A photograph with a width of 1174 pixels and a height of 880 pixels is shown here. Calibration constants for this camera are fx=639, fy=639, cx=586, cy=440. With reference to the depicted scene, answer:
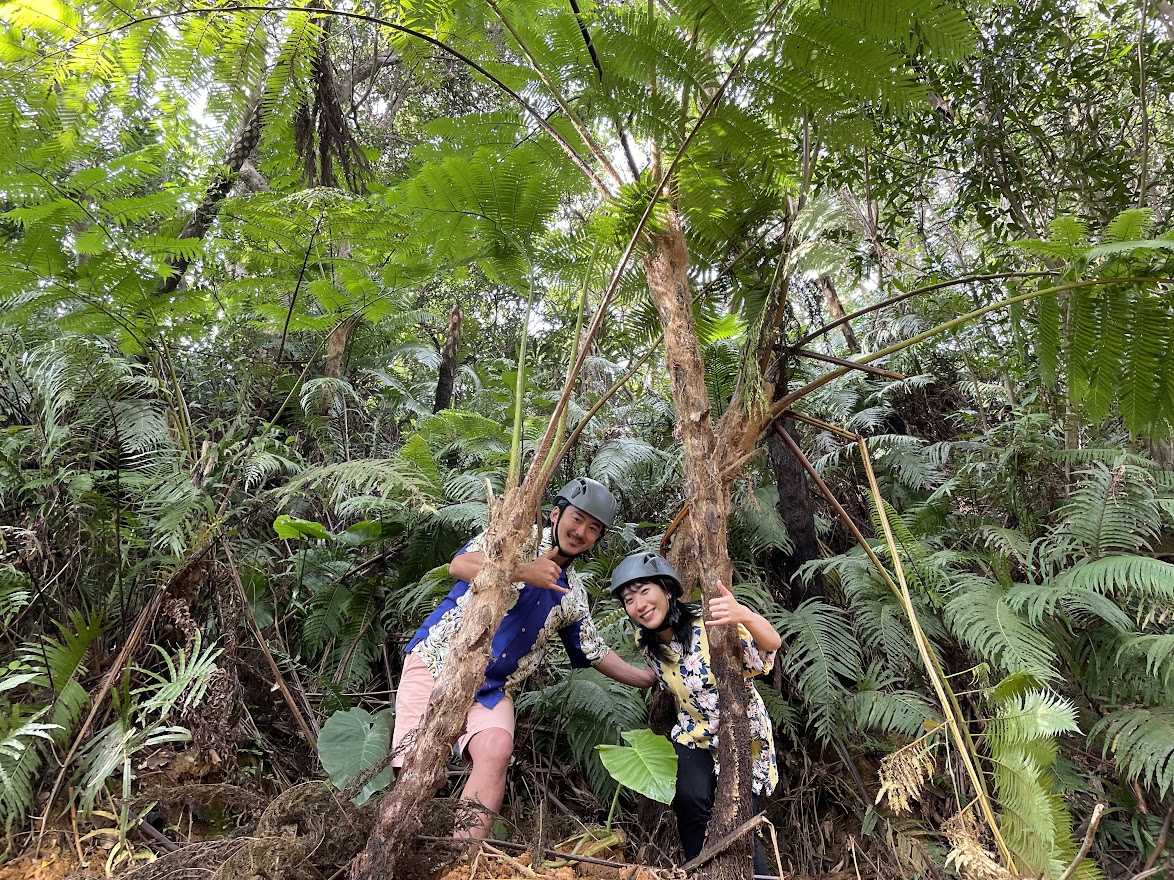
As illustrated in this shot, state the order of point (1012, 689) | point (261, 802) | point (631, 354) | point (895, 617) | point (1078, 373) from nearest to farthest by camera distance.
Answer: point (1012, 689)
point (261, 802)
point (1078, 373)
point (895, 617)
point (631, 354)

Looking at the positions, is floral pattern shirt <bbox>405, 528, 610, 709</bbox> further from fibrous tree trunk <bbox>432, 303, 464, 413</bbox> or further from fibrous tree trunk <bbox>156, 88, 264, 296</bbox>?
fibrous tree trunk <bbox>432, 303, 464, 413</bbox>

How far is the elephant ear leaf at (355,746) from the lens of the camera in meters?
1.75

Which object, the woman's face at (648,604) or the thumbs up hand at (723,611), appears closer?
the thumbs up hand at (723,611)

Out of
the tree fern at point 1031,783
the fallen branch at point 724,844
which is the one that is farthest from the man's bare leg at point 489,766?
the tree fern at point 1031,783

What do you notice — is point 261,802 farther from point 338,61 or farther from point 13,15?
point 338,61

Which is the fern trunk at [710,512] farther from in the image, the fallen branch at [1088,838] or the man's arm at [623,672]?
the man's arm at [623,672]

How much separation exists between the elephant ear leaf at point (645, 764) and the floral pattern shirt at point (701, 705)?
280 millimetres

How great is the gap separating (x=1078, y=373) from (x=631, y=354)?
65.4 inches

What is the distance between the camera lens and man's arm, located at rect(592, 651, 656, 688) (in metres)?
2.26

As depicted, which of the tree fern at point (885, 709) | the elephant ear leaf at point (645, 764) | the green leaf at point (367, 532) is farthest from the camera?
the green leaf at point (367, 532)

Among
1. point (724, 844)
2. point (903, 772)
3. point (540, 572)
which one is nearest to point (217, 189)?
point (540, 572)

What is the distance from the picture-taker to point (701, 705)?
6.70 ft

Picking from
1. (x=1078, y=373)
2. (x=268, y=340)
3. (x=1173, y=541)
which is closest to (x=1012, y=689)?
(x=1078, y=373)

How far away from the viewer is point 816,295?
388 cm
